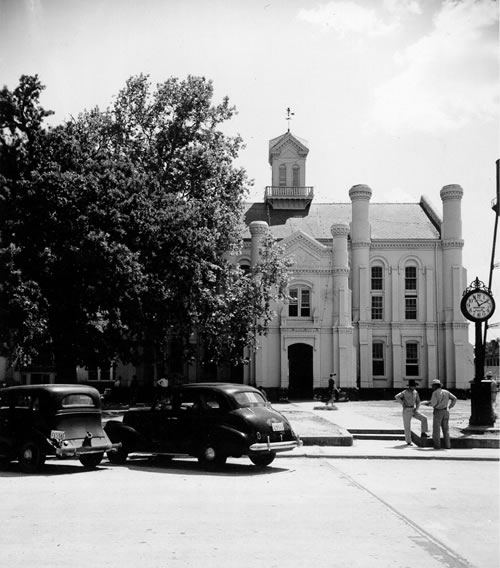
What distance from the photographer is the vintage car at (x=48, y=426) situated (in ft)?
46.2

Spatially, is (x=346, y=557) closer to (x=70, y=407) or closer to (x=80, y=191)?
(x=70, y=407)

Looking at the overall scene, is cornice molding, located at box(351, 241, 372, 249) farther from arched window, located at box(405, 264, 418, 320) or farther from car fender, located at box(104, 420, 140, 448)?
car fender, located at box(104, 420, 140, 448)

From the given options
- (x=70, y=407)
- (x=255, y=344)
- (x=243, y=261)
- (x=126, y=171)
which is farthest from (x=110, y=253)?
(x=243, y=261)

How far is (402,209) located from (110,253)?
3408 cm

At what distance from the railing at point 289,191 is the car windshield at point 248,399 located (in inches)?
1568

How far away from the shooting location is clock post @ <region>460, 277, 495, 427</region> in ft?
64.6

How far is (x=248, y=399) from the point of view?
15.2 meters

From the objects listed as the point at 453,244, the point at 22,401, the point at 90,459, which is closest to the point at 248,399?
the point at 90,459

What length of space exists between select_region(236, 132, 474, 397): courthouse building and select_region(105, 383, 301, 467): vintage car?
102ft

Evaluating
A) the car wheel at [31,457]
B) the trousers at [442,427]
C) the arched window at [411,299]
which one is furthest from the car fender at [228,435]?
the arched window at [411,299]

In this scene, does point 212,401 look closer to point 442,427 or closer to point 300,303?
point 442,427

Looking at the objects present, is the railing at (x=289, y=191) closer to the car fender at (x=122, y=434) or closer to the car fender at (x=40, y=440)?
the car fender at (x=122, y=434)

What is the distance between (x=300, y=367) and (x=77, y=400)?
114 ft

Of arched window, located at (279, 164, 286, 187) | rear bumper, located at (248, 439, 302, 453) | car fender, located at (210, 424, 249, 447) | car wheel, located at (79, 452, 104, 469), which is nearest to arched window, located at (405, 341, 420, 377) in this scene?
arched window, located at (279, 164, 286, 187)
